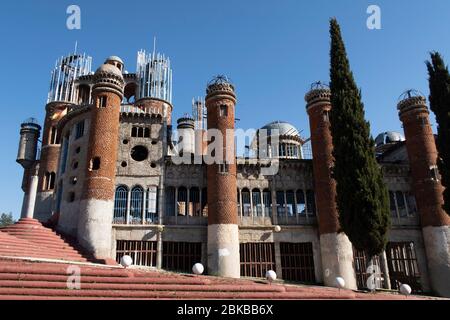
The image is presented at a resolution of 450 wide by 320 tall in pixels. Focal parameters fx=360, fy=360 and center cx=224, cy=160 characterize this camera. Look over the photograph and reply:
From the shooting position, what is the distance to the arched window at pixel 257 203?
31.5 meters

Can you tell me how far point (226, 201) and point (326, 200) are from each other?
843 cm

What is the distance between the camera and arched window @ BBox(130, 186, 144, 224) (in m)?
29.4

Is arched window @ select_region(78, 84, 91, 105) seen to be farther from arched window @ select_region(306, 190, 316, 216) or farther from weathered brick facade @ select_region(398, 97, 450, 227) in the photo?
weathered brick facade @ select_region(398, 97, 450, 227)

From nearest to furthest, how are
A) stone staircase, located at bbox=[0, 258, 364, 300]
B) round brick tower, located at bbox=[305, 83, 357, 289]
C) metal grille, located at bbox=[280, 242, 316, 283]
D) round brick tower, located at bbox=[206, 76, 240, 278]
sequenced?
stone staircase, located at bbox=[0, 258, 364, 300]
round brick tower, located at bbox=[206, 76, 240, 278]
round brick tower, located at bbox=[305, 83, 357, 289]
metal grille, located at bbox=[280, 242, 316, 283]

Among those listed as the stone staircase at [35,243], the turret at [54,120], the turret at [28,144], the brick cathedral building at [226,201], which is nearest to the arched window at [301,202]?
the brick cathedral building at [226,201]

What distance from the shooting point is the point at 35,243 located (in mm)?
23609

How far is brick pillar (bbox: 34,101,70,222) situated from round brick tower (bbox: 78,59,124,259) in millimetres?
13641

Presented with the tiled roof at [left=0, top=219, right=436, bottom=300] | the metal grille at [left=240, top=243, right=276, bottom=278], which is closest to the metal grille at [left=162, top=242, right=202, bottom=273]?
the metal grille at [left=240, top=243, right=276, bottom=278]

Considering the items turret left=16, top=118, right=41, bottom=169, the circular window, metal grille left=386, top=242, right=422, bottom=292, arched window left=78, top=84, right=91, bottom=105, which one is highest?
arched window left=78, top=84, right=91, bottom=105

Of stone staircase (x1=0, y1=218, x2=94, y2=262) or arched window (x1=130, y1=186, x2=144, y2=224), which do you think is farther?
arched window (x1=130, y1=186, x2=144, y2=224)

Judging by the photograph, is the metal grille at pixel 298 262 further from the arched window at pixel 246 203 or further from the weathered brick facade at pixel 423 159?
the weathered brick facade at pixel 423 159
